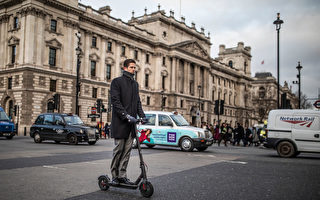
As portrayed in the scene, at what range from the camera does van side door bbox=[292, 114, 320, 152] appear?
13.3 meters

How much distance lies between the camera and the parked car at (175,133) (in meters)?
15.3

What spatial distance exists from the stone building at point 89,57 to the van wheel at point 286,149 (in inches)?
987

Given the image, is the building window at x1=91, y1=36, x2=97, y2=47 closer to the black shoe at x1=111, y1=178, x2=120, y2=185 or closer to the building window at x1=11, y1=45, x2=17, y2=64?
the building window at x1=11, y1=45, x2=17, y2=64

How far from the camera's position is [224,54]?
311 feet

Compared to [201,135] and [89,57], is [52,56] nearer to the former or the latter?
[89,57]

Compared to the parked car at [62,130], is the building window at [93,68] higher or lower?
higher

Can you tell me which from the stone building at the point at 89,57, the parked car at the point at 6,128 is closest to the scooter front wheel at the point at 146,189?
the parked car at the point at 6,128

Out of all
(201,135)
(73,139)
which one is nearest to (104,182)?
(201,135)

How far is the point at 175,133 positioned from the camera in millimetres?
15594

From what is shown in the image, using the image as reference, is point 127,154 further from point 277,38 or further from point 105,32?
point 105,32

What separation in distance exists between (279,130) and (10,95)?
31.8m

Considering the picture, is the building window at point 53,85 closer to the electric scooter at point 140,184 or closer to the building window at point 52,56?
the building window at point 52,56

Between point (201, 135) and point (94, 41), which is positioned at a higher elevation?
point (94, 41)

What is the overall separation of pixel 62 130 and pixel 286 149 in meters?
12.0
